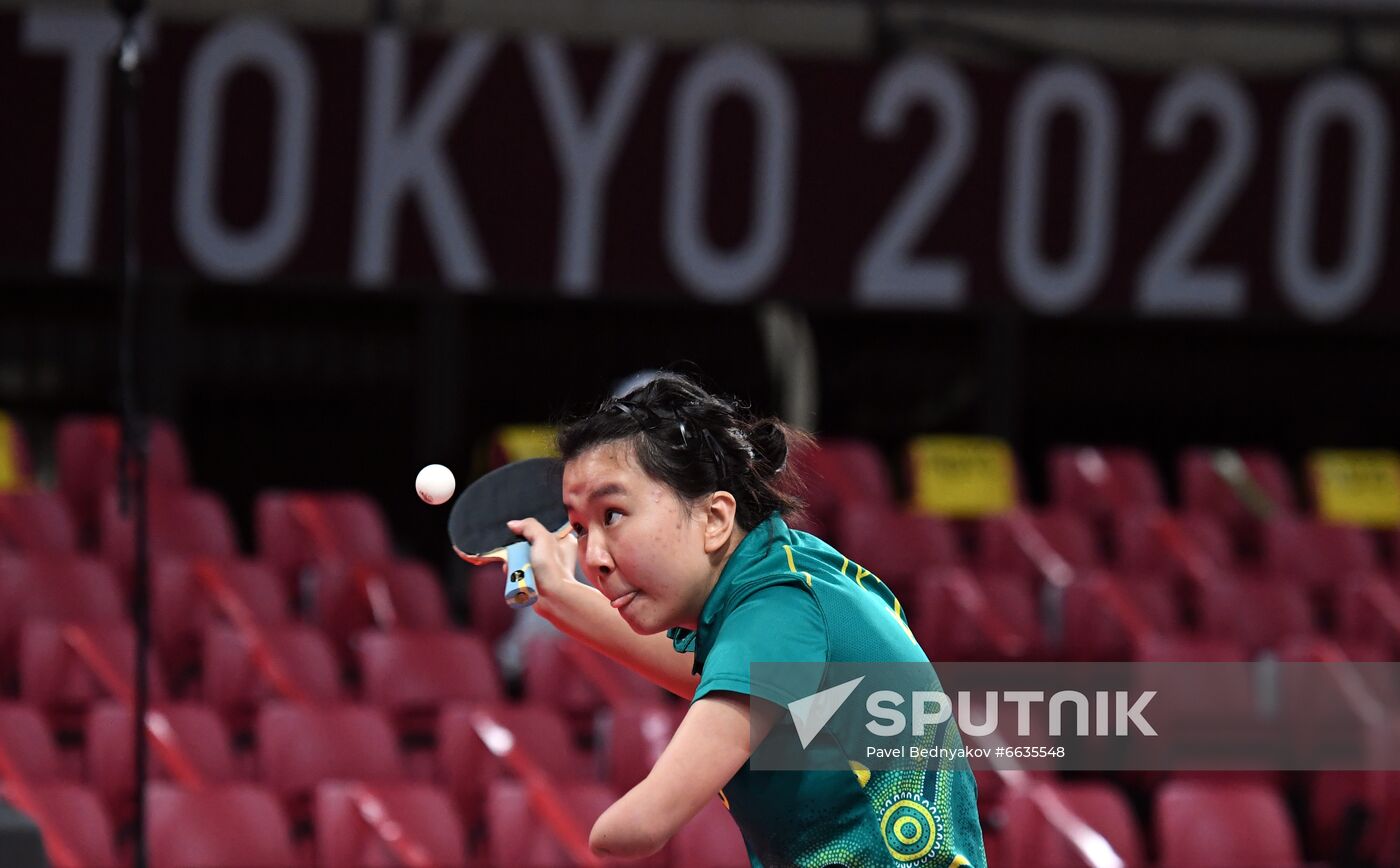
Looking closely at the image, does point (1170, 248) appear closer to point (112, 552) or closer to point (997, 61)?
point (997, 61)

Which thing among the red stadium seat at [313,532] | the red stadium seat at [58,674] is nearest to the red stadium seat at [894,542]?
the red stadium seat at [313,532]

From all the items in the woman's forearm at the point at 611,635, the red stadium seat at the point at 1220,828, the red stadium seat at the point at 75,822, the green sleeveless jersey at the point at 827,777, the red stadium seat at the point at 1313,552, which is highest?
the red stadium seat at the point at 1313,552

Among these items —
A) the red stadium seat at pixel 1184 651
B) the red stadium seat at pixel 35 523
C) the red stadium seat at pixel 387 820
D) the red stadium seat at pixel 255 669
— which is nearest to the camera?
the red stadium seat at pixel 387 820

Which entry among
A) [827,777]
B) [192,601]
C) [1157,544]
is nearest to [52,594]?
[192,601]

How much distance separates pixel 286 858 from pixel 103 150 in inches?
133

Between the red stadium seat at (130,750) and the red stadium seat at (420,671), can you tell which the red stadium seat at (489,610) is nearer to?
the red stadium seat at (420,671)

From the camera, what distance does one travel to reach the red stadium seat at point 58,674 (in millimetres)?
5699

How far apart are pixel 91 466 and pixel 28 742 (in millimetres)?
2185

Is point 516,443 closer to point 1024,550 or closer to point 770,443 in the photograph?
point 1024,550

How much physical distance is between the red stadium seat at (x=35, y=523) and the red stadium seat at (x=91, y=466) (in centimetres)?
36

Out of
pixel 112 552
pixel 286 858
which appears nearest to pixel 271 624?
pixel 112 552

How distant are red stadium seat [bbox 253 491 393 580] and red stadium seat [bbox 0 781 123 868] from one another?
225 centimetres

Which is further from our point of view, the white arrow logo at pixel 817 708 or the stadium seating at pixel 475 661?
the stadium seating at pixel 475 661

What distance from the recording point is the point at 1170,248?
8359mm
